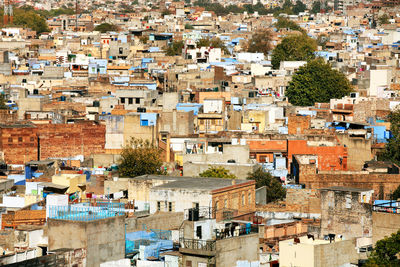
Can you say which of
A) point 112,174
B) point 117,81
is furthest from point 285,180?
point 117,81

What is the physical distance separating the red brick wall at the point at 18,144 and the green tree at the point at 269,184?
29.4ft

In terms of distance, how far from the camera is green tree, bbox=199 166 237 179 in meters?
30.8

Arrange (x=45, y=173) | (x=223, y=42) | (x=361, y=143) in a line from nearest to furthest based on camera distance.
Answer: (x=45, y=173) < (x=361, y=143) < (x=223, y=42)

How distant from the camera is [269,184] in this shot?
3052 centimetres

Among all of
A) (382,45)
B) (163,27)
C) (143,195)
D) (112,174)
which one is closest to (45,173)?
(112,174)

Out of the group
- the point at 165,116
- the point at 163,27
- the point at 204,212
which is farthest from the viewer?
the point at 163,27

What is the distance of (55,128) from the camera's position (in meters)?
37.9

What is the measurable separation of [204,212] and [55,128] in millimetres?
16349

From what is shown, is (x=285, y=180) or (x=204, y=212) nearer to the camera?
(x=204, y=212)

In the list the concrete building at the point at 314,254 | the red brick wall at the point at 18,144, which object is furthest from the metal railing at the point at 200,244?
the red brick wall at the point at 18,144

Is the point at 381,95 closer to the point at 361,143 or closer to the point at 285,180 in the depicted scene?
the point at 361,143

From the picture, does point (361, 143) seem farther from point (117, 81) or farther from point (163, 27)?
point (163, 27)

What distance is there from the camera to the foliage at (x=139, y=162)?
32.3m

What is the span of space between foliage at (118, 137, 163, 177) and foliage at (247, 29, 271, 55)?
51108 millimetres
